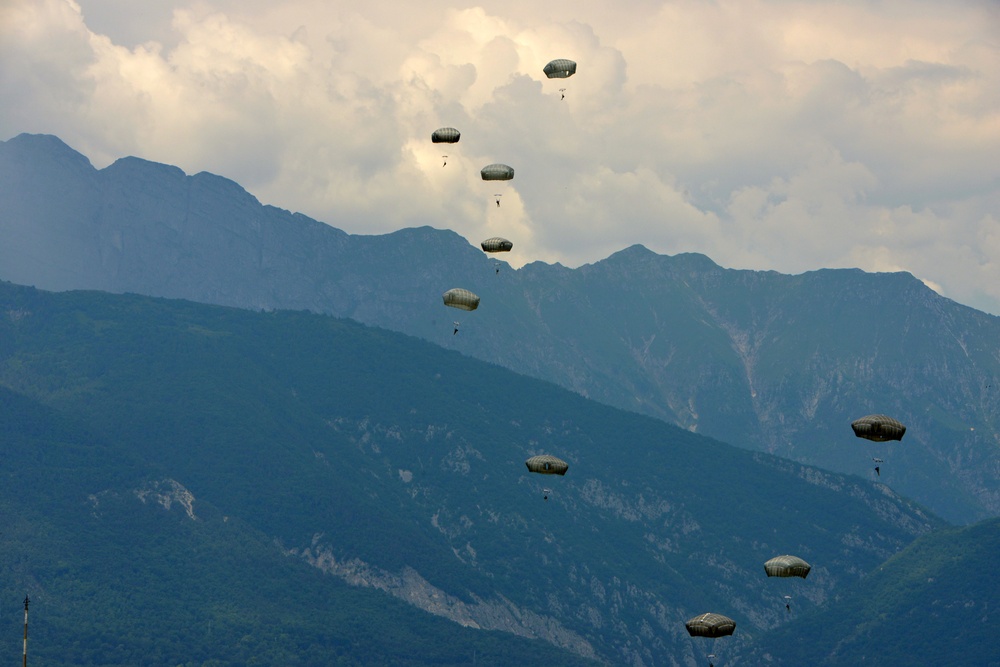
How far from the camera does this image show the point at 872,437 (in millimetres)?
196250
